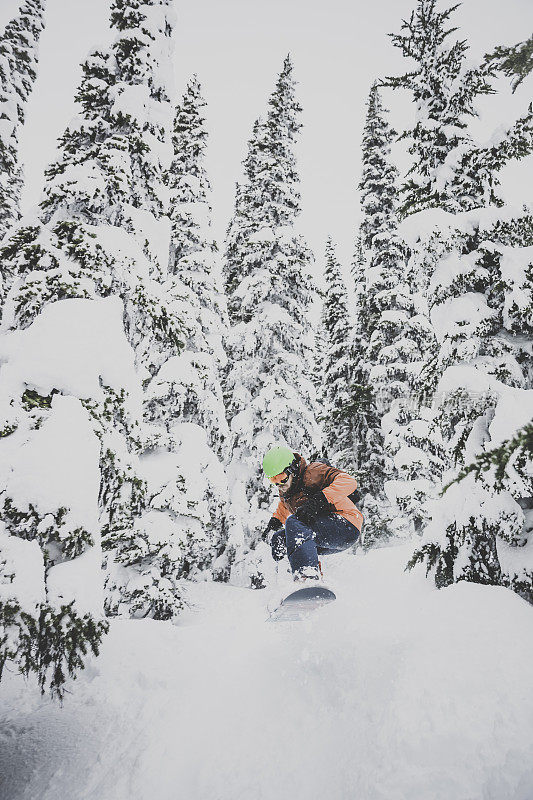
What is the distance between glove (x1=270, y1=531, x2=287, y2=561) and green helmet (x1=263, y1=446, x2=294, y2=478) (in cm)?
121

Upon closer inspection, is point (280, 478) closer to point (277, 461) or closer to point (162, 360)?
point (277, 461)

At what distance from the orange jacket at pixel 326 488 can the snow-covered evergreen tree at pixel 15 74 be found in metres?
15.8

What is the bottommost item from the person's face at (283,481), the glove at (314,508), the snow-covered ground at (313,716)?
the snow-covered ground at (313,716)

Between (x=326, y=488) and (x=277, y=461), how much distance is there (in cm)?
75

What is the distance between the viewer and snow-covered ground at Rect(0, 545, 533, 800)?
7.97 ft

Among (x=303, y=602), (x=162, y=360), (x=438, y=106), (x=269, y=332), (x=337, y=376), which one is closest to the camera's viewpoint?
(x=303, y=602)

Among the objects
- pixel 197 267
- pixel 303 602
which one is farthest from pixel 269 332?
pixel 303 602

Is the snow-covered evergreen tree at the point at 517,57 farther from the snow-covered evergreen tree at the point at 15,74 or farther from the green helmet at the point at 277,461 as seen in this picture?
the snow-covered evergreen tree at the point at 15,74

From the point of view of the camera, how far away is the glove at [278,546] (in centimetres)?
590

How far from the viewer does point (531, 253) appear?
559 centimetres

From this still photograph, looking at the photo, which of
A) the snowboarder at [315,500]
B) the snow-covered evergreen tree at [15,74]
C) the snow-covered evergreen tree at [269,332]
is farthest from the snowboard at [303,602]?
the snow-covered evergreen tree at [15,74]

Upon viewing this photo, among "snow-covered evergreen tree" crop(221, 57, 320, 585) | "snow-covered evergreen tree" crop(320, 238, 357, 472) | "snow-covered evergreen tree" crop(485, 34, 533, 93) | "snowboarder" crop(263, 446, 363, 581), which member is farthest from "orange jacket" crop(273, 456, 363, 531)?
"snow-covered evergreen tree" crop(320, 238, 357, 472)

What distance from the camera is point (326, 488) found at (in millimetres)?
5375

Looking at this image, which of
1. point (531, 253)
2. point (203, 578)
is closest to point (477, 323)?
point (531, 253)
